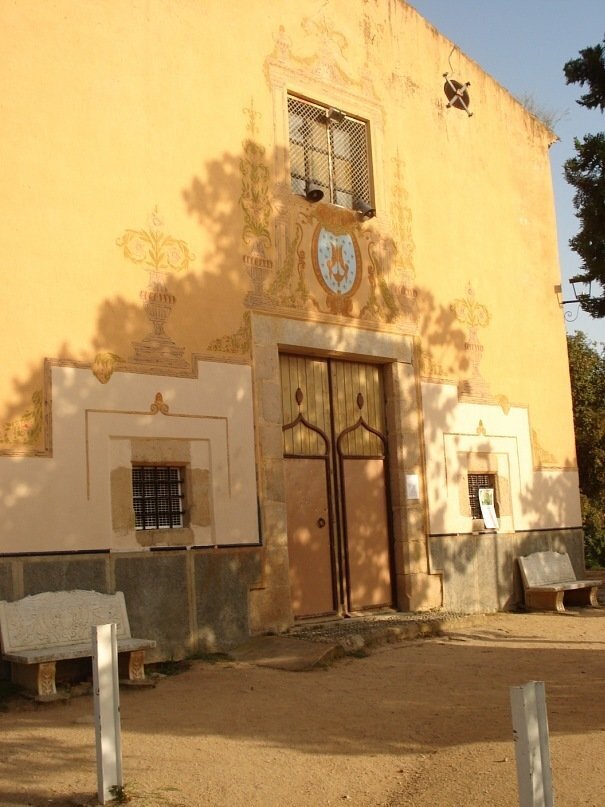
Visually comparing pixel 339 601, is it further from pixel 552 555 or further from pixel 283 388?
pixel 552 555

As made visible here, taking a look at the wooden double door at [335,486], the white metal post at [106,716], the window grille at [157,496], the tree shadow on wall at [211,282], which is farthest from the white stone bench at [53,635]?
the wooden double door at [335,486]

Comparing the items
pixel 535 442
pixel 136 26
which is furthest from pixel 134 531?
pixel 535 442

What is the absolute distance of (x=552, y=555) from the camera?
1302 cm

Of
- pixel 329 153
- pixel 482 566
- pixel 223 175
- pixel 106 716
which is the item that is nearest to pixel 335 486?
pixel 482 566

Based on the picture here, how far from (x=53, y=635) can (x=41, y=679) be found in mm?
593

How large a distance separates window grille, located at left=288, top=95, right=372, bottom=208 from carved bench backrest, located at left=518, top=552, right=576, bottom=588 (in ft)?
16.7

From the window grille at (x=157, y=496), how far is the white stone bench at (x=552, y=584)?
5352 millimetres

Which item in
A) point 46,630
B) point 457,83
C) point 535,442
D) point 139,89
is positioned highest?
point 457,83

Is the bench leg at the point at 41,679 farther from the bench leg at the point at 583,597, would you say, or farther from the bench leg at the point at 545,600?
the bench leg at the point at 583,597

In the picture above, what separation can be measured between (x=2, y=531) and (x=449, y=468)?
19.2 ft

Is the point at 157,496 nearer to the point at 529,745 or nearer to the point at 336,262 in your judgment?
the point at 336,262

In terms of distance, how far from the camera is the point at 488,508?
40.1ft

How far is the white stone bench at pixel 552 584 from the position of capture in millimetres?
12227

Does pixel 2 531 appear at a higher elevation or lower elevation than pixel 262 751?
higher
